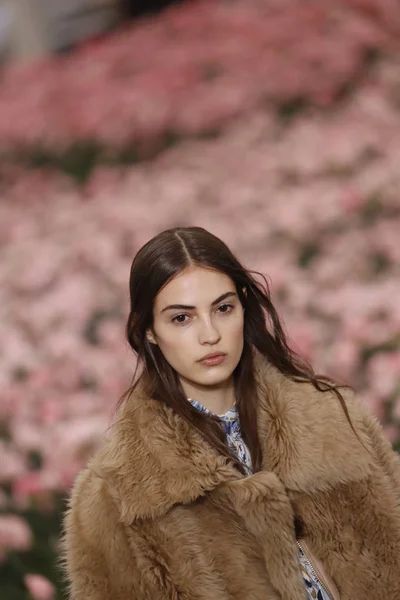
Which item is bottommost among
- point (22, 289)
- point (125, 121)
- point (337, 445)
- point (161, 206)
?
point (337, 445)

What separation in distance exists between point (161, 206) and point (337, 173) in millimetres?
595

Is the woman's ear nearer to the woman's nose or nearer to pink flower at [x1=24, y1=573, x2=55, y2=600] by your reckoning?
the woman's nose

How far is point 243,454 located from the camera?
1.25 metres

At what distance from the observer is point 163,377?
1226mm

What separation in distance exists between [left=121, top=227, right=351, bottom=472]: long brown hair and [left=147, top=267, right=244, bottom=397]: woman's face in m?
0.02

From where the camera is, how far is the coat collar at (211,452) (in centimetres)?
115

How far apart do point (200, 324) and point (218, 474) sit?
19 centimetres

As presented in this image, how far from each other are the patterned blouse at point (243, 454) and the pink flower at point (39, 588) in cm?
87

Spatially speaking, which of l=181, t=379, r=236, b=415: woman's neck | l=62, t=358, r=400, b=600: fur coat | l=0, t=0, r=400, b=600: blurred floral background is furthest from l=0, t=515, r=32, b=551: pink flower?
l=181, t=379, r=236, b=415: woman's neck

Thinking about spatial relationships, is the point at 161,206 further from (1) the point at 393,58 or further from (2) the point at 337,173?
(1) the point at 393,58

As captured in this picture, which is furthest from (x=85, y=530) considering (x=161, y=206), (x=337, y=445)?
(x=161, y=206)

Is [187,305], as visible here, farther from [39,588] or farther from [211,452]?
[39,588]

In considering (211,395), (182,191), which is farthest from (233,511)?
(182,191)

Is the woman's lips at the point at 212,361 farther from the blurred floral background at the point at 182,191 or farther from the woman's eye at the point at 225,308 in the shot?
the blurred floral background at the point at 182,191
